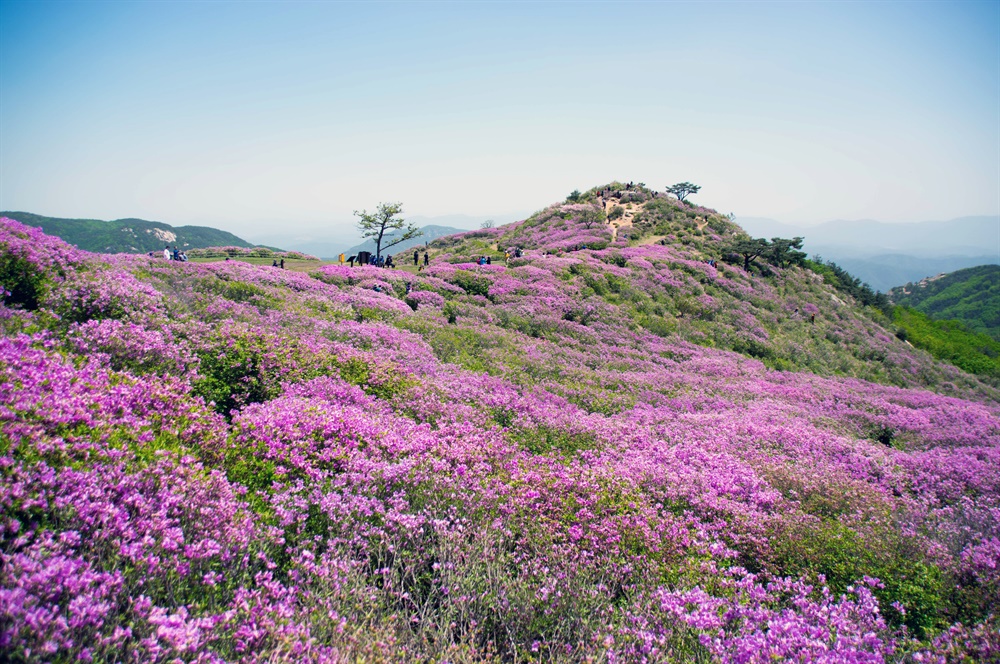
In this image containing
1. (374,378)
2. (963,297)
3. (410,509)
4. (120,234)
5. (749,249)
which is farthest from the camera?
(963,297)

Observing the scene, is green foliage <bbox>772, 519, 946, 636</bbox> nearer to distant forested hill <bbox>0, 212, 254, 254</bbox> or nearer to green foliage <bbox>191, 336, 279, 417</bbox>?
green foliage <bbox>191, 336, 279, 417</bbox>

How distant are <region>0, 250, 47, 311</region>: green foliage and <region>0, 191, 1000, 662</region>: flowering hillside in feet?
0.11

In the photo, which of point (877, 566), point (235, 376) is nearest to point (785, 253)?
point (877, 566)

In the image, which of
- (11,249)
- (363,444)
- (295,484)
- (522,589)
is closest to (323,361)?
(363,444)

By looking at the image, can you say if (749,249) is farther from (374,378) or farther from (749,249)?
(374,378)

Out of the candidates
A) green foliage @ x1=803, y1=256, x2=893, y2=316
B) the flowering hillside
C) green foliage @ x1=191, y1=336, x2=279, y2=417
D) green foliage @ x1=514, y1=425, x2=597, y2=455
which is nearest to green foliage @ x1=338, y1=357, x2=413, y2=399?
Answer: the flowering hillside

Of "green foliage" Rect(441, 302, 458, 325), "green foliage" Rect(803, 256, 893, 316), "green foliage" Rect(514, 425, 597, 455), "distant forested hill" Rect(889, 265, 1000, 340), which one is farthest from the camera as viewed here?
"distant forested hill" Rect(889, 265, 1000, 340)

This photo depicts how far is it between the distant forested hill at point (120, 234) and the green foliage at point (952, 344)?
98863mm

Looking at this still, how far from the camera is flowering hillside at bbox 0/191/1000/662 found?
10.4ft

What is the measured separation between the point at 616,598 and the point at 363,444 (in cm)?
362

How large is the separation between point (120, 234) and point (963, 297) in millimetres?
213860

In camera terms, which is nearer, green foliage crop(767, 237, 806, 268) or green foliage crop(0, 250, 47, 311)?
green foliage crop(0, 250, 47, 311)

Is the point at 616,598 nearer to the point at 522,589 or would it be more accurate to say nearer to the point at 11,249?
the point at 522,589

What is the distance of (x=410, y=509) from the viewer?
5.06 meters
